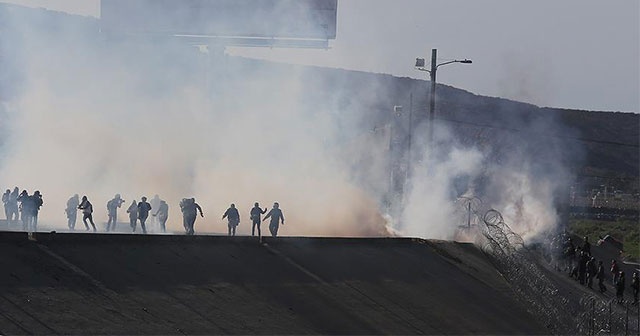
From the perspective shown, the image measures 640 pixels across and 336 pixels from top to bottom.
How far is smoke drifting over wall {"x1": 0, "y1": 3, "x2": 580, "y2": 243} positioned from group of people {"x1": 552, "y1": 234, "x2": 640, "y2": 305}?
11.3 ft

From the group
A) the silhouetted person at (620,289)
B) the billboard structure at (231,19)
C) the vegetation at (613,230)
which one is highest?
the billboard structure at (231,19)

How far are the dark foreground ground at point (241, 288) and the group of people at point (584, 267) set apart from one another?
5.16 m

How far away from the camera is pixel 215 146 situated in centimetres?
4700

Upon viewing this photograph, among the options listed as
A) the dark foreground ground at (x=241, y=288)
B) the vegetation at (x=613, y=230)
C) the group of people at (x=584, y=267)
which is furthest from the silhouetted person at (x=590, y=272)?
the vegetation at (x=613, y=230)

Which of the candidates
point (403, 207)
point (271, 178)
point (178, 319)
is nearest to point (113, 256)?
point (178, 319)

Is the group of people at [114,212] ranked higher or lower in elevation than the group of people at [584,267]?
higher

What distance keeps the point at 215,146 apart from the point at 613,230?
98.2ft

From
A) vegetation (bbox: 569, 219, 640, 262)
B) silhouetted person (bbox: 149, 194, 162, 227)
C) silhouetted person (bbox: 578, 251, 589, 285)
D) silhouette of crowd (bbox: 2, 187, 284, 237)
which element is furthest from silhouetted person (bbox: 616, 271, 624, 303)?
vegetation (bbox: 569, 219, 640, 262)

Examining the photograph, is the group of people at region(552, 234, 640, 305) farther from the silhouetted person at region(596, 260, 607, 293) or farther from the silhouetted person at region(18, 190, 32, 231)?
the silhouetted person at region(18, 190, 32, 231)

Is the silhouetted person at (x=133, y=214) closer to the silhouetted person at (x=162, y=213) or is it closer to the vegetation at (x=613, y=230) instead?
the silhouetted person at (x=162, y=213)

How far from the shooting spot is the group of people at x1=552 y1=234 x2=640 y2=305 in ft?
113

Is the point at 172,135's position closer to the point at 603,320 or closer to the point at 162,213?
the point at 162,213

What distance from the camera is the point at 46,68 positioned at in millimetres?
50531

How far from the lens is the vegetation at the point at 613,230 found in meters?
61.6
